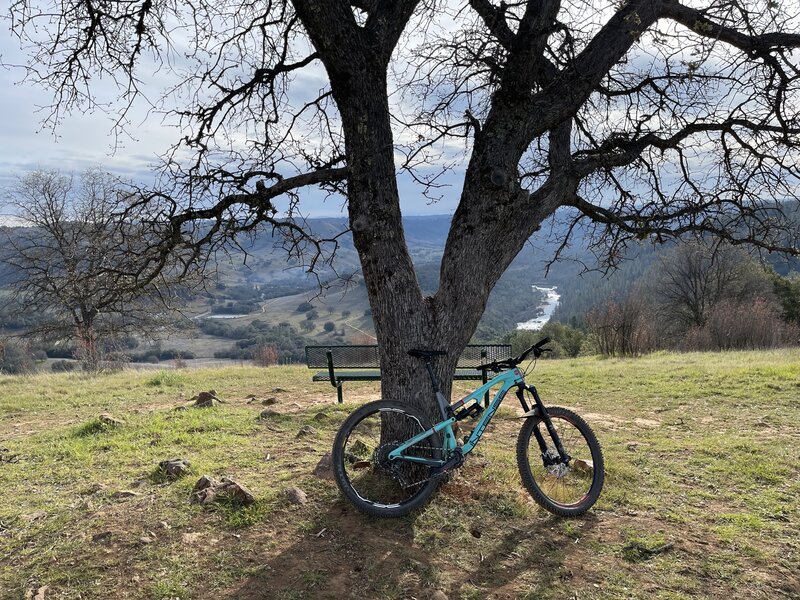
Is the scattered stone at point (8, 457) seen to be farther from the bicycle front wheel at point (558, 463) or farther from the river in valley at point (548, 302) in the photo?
the river in valley at point (548, 302)

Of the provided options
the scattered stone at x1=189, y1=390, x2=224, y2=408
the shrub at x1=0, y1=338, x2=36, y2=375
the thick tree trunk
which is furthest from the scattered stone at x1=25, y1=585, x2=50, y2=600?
the shrub at x1=0, y1=338, x2=36, y2=375

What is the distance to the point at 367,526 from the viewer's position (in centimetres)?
347

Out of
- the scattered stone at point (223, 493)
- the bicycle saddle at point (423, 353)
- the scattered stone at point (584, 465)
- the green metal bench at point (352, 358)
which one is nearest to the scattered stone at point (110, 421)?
the scattered stone at point (223, 493)

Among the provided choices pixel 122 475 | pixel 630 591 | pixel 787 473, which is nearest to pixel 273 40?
pixel 122 475

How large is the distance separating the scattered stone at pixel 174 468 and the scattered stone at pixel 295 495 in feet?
3.54

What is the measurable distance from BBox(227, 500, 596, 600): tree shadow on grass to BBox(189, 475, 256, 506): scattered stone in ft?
1.76

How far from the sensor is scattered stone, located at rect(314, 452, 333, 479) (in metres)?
4.14

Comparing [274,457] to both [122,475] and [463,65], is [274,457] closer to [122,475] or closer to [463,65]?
[122,475]

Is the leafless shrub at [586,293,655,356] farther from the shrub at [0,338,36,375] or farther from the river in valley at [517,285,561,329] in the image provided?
the river in valley at [517,285,561,329]

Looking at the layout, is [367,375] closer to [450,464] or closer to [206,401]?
[206,401]

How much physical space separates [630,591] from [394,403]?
5.73ft

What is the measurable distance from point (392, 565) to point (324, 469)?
131 centimetres

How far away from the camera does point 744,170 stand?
5262 millimetres

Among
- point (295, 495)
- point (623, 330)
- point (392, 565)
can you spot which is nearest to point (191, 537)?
point (295, 495)
